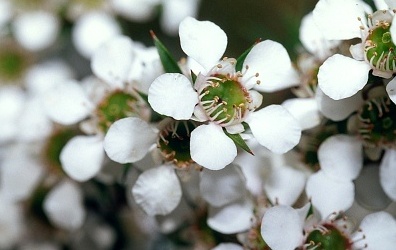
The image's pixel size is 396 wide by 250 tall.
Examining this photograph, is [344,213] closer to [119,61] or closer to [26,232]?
[119,61]

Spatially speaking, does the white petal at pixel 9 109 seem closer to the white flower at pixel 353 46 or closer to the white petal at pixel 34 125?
the white petal at pixel 34 125

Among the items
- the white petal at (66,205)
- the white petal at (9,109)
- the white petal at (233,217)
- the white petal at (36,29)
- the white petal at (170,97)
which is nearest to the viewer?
the white petal at (170,97)

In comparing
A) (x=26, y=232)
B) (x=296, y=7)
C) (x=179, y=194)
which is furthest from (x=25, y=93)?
(x=179, y=194)

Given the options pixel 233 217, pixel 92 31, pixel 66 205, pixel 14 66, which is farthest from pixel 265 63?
pixel 14 66

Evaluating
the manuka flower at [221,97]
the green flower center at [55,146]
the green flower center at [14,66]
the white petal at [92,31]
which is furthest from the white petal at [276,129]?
the green flower center at [14,66]

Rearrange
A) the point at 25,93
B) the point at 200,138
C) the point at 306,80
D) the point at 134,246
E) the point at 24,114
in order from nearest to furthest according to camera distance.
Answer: the point at 200,138
the point at 306,80
the point at 24,114
the point at 134,246
the point at 25,93

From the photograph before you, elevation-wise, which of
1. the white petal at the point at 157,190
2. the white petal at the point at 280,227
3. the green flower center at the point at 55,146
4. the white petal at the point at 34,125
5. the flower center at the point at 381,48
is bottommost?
the green flower center at the point at 55,146

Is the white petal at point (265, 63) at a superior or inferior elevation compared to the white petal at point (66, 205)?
superior
